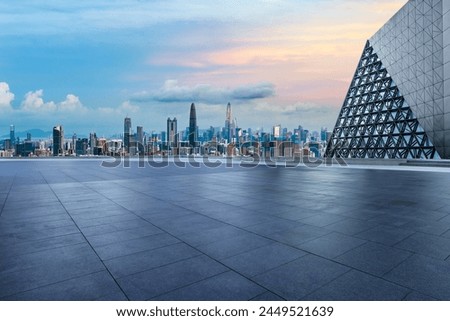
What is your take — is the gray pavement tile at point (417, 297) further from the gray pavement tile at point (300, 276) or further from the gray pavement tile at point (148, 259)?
the gray pavement tile at point (148, 259)

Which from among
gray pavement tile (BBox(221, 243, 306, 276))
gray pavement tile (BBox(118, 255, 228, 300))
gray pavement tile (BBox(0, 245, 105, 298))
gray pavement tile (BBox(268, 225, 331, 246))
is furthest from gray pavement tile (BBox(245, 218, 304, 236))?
gray pavement tile (BBox(0, 245, 105, 298))

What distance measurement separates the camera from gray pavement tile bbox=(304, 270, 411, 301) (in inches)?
125

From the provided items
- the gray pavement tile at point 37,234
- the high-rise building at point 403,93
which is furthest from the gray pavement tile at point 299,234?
the high-rise building at point 403,93

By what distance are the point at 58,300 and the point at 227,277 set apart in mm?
1875

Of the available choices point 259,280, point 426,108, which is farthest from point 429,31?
point 259,280

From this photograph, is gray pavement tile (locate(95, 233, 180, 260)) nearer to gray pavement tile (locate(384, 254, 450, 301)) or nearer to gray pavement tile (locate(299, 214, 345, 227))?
gray pavement tile (locate(299, 214, 345, 227))

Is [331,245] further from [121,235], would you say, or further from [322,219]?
[121,235]

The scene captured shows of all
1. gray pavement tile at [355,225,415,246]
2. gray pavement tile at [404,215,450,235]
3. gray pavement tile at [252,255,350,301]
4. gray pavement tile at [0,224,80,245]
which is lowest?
gray pavement tile at [0,224,80,245]

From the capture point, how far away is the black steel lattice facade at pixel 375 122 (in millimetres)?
42438

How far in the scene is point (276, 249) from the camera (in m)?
4.61

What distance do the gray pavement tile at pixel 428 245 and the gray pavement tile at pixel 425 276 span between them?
272 mm

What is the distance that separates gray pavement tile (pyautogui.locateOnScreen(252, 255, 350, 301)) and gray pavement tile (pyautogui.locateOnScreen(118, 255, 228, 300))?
654 mm

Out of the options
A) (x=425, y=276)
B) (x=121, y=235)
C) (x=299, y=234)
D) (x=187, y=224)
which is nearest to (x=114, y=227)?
(x=121, y=235)
